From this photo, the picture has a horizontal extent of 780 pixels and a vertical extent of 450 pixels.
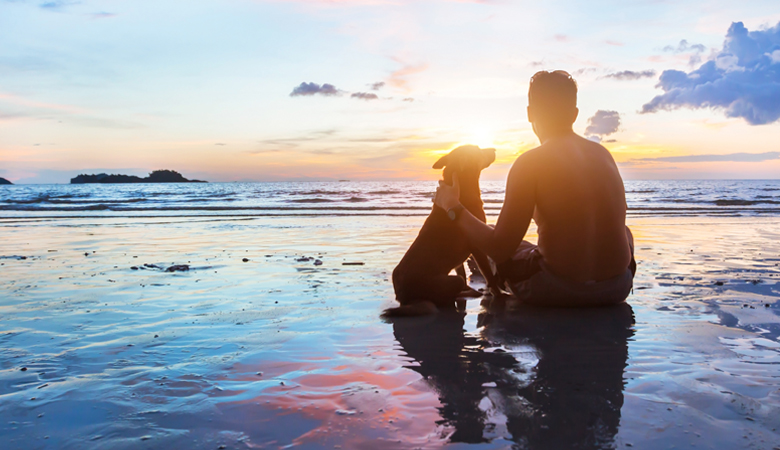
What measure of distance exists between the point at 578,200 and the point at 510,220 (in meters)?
0.48

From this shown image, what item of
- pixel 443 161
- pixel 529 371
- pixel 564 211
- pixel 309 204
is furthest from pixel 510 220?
pixel 309 204

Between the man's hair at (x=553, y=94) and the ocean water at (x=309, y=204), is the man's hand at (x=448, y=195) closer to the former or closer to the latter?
the man's hair at (x=553, y=94)

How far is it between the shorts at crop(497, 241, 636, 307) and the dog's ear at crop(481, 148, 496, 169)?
85 centimetres

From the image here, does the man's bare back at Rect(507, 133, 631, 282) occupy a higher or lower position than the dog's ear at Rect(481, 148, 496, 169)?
lower

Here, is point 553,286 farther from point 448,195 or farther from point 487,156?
point 487,156

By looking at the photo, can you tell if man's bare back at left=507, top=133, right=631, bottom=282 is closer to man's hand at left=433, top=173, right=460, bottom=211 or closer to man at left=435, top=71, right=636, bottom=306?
man at left=435, top=71, right=636, bottom=306

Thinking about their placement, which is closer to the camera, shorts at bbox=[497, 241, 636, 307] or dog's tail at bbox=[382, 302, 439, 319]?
shorts at bbox=[497, 241, 636, 307]

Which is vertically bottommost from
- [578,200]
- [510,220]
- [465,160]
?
[510,220]

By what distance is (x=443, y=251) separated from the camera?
401 centimetres

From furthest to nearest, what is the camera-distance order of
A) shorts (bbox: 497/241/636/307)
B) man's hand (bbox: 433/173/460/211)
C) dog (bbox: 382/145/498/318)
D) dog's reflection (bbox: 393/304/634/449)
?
1. dog (bbox: 382/145/498/318)
2. man's hand (bbox: 433/173/460/211)
3. shorts (bbox: 497/241/636/307)
4. dog's reflection (bbox: 393/304/634/449)

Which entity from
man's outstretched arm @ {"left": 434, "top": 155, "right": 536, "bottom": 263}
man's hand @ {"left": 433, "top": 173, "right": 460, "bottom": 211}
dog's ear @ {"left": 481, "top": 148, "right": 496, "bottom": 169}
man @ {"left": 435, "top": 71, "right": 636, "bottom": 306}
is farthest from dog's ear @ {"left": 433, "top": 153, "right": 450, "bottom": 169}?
man @ {"left": 435, "top": 71, "right": 636, "bottom": 306}

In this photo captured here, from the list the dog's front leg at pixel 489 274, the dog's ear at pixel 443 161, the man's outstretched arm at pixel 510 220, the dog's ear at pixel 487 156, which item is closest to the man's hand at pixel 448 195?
the man's outstretched arm at pixel 510 220

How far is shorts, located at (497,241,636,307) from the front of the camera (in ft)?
11.6

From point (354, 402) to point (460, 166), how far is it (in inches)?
97.0
